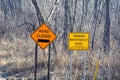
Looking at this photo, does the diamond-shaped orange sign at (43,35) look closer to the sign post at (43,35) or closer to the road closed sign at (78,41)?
the sign post at (43,35)

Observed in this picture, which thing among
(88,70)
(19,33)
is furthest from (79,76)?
(19,33)

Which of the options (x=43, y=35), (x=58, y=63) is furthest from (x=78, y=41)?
(x=58, y=63)

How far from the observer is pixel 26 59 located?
54.3ft

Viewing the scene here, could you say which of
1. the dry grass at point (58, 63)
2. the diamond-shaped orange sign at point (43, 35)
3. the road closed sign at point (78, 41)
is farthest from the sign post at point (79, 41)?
the dry grass at point (58, 63)

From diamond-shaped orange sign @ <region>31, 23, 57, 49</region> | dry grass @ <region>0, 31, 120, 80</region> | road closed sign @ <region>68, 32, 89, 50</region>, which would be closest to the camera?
road closed sign @ <region>68, 32, 89, 50</region>

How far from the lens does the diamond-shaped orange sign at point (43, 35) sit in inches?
455

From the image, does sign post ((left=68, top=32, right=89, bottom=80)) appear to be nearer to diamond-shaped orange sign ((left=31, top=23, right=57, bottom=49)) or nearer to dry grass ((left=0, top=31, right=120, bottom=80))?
diamond-shaped orange sign ((left=31, top=23, right=57, bottom=49))

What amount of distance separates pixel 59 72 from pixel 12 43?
9935mm

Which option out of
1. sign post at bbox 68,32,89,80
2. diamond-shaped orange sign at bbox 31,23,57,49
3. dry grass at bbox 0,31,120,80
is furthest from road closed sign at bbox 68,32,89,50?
dry grass at bbox 0,31,120,80

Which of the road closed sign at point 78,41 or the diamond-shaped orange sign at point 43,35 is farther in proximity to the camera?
the diamond-shaped orange sign at point 43,35

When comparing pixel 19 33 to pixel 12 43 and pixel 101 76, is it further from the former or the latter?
pixel 101 76

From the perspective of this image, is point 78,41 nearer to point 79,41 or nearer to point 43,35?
point 79,41

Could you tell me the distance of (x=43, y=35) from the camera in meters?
11.6

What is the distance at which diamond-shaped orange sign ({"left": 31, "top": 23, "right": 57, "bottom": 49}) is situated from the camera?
11562 mm
